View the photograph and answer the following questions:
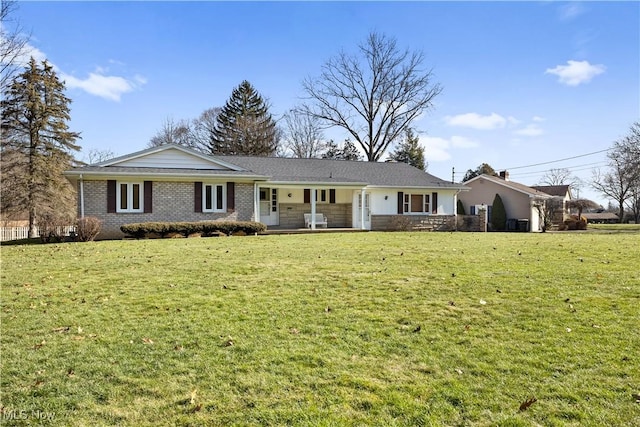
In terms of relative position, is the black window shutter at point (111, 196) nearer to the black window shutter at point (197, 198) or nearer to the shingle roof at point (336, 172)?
the black window shutter at point (197, 198)

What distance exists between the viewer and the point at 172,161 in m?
18.5

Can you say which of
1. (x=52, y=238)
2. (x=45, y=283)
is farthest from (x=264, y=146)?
(x=45, y=283)

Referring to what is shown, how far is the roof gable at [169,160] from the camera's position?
17906 millimetres

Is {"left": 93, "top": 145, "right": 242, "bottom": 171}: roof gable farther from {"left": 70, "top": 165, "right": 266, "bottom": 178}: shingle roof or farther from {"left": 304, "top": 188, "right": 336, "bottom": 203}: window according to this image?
{"left": 304, "top": 188, "right": 336, "bottom": 203}: window

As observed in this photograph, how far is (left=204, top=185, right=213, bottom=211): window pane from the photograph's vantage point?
61.2 feet

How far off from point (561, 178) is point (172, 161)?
6936cm

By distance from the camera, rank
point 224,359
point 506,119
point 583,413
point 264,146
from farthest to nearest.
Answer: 1. point 264,146
2. point 506,119
3. point 224,359
4. point 583,413

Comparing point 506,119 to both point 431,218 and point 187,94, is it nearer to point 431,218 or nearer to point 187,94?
point 431,218

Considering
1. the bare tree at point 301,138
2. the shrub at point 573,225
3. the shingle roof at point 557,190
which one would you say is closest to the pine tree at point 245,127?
the bare tree at point 301,138

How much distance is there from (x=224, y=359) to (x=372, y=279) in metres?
3.92

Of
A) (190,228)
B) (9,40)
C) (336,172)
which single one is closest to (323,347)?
(190,228)

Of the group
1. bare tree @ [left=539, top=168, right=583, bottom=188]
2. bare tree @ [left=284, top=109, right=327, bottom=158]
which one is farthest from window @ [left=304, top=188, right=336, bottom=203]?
bare tree @ [left=539, top=168, right=583, bottom=188]

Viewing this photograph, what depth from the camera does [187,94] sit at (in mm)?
28141

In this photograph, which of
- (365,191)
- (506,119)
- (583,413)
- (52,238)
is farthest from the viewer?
(506,119)
